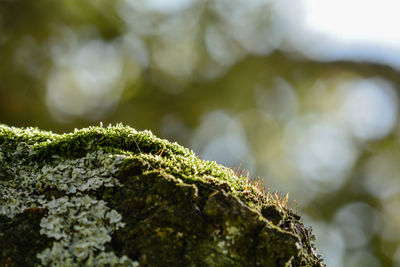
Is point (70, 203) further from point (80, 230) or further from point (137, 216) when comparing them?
point (137, 216)

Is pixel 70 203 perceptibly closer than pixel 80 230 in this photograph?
No

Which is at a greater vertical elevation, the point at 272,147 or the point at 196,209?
the point at 272,147

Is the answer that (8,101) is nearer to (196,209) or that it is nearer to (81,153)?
(81,153)

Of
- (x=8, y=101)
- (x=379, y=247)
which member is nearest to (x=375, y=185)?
(x=379, y=247)

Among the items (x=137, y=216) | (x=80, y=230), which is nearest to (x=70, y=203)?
(x=80, y=230)

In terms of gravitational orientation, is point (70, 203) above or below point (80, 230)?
above
